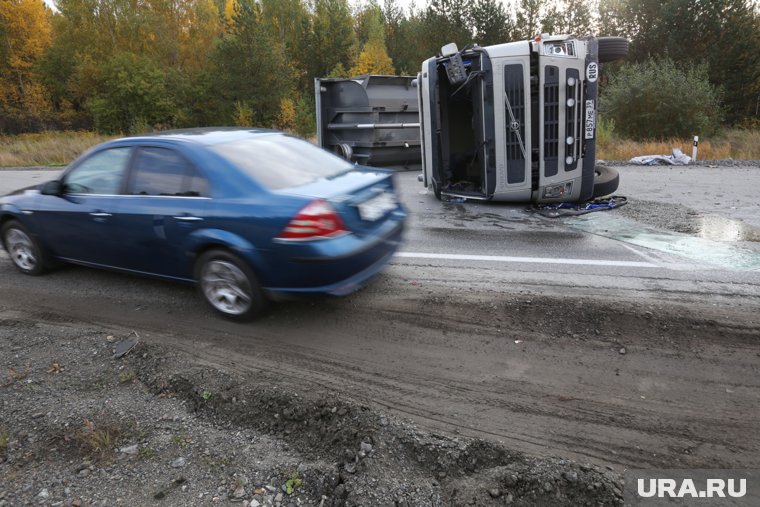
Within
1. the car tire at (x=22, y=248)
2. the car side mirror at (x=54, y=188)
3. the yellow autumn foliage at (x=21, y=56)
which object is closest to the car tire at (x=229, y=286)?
the car side mirror at (x=54, y=188)

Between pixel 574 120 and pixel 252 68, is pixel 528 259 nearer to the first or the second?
pixel 574 120

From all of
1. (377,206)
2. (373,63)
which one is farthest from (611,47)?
(373,63)

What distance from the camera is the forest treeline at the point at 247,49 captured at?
110 feet

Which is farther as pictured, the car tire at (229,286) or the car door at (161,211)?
the car door at (161,211)

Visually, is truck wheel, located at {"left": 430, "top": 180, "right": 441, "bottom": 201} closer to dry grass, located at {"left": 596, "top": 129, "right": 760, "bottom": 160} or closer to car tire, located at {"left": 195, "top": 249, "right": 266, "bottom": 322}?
car tire, located at {"left": 195, "top": 249, "right": 266, "bottom": 322}

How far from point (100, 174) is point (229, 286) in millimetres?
1936

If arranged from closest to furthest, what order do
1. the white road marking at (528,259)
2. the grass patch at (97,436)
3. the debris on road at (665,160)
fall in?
the grass patch at (97,436) < the white road marking at (528,259) < the debris on road at (665,160)

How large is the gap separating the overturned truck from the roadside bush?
1613 cm

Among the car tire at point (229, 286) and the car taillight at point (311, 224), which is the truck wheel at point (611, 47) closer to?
the car taillight at point (311, 224)

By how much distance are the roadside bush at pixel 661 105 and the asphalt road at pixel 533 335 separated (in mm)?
18177

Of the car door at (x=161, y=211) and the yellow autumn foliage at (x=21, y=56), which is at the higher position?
the yellow autumn foliage at (x=21, y=56)

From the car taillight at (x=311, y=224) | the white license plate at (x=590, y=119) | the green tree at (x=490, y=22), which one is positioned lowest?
the car taillight at (x=311, y=224)

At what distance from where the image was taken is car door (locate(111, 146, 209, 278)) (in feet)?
14.3

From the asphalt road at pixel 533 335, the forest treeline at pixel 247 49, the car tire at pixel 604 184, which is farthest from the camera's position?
the forest treeline at pixel 247 49
